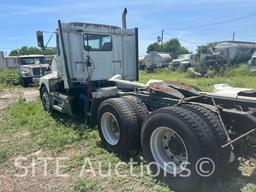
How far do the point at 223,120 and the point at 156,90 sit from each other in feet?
4.39

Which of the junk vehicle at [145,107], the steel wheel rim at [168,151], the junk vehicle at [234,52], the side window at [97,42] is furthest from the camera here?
the junk vehicle at [234,52]

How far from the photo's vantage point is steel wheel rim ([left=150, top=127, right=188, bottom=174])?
152 inches

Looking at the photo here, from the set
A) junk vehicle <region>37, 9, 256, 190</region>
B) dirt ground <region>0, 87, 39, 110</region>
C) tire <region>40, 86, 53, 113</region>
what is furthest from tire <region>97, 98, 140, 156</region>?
dirt ground <region>0, 87, 39, 110</region>

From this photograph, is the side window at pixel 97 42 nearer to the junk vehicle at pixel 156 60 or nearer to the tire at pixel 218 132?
the tire at pixel 218 132

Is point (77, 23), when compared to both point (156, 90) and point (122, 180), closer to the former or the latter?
point (156, 90)

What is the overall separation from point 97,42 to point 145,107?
340cm

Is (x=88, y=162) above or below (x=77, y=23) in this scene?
below

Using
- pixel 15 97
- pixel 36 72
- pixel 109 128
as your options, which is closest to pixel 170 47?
pixel 36 72

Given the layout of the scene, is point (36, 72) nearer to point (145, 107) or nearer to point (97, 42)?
point (97, 42)

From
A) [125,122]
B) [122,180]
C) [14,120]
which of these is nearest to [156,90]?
[125,122]

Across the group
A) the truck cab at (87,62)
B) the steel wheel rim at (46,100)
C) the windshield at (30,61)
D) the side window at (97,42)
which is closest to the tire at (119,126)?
the truck cab at (87,62)

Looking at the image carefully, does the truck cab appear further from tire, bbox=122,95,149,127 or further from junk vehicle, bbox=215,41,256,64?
junk vehicle, bbox=215,41,256,64

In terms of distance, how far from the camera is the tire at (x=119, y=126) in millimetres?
4809

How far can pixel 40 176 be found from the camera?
4.58 m
